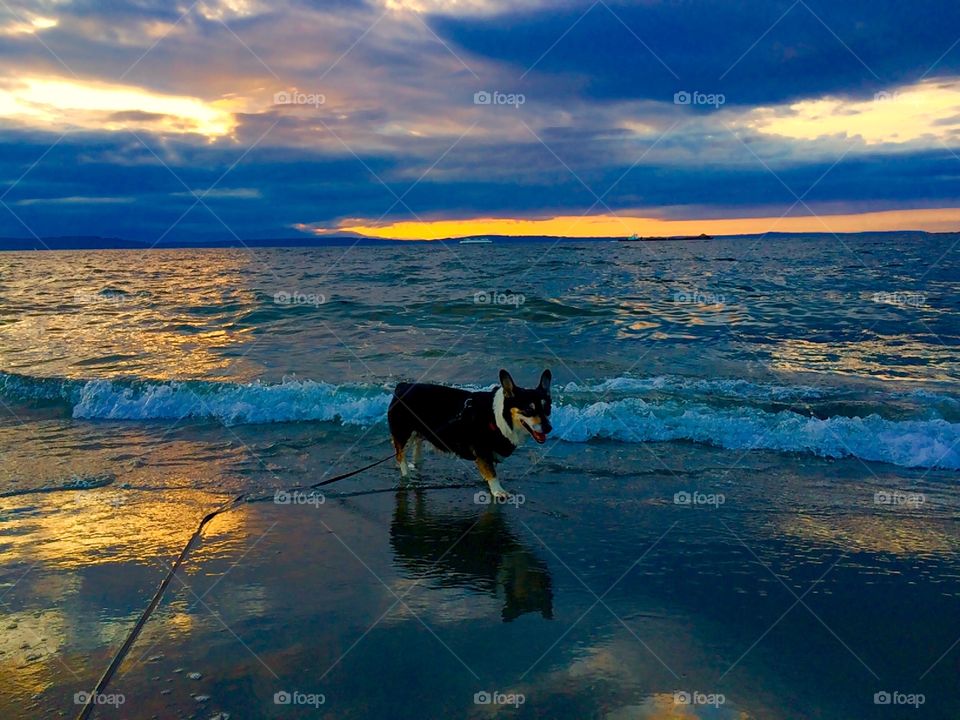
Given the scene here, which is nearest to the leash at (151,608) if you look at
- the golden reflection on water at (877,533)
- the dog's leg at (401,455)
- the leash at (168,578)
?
the leash at (168,578)

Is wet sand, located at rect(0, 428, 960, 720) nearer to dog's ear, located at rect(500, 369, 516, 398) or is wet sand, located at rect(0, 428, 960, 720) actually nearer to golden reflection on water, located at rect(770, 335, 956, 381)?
dog's ear, located at rect(500, 369, 516, 398)

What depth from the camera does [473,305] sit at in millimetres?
23578

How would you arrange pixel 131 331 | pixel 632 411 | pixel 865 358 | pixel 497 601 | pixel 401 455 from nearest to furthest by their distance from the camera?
pixel 497 601, pixel 401 455, pixel 632 411, pixel 865 358, pixel 131 331

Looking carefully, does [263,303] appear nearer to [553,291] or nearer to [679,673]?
[553,291]

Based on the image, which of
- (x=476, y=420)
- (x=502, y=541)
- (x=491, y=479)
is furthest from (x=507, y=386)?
(x=502, y=541)

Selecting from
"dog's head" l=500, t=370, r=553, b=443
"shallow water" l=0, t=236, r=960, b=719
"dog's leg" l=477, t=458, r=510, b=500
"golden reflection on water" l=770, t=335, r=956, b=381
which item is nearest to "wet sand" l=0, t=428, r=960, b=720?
"shallow water" l=0, t=236, r=960, b=719

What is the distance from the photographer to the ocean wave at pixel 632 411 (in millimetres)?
9641

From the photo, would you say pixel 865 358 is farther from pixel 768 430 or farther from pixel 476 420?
pixel 476 420

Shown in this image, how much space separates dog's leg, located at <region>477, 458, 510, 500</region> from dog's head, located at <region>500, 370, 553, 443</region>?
531 millimetres

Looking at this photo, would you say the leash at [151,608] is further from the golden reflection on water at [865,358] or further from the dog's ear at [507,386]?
the golden reflection on water at [865,358]

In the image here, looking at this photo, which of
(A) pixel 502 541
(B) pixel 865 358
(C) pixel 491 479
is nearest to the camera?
(A) pixel 502 541

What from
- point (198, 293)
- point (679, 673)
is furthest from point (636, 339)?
point (198, 293)

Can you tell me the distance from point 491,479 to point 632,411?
4.03m

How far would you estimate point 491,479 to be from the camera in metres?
7.54
